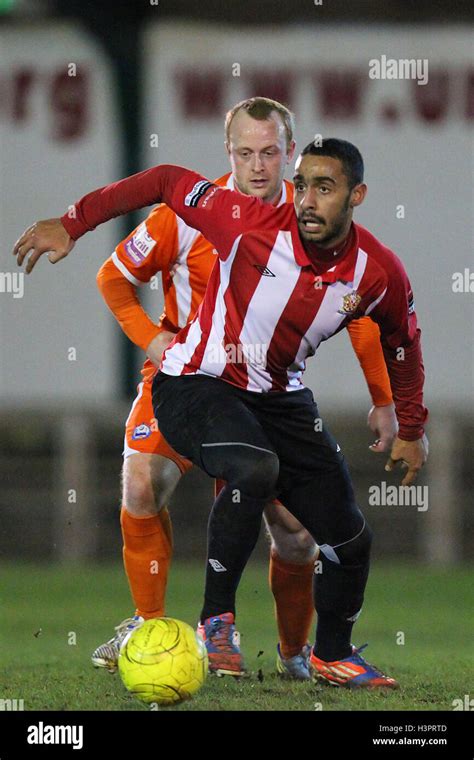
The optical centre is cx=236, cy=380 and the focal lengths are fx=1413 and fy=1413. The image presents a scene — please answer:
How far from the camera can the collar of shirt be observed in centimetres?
507

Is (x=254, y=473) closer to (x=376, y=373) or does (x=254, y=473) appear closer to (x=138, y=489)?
(x=138, y=489)

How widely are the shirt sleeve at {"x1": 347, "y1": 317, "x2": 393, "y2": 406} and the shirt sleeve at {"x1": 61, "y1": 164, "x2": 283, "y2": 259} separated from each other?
94 cm

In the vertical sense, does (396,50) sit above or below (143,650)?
above

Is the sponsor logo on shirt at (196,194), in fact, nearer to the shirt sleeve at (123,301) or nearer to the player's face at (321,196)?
the player's face at (321,196)

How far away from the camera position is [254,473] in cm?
482

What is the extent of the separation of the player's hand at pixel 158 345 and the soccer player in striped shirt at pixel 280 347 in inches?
16.6

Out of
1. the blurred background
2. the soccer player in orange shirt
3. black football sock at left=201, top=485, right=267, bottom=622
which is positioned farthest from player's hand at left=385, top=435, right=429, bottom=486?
the blurred background

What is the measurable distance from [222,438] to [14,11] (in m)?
9.20

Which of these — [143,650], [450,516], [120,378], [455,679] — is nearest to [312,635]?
[455,679]

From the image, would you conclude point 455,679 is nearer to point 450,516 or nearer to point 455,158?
point 450,516

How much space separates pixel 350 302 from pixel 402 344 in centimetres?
35

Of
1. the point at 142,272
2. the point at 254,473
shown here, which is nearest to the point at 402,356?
the point at 254,473
